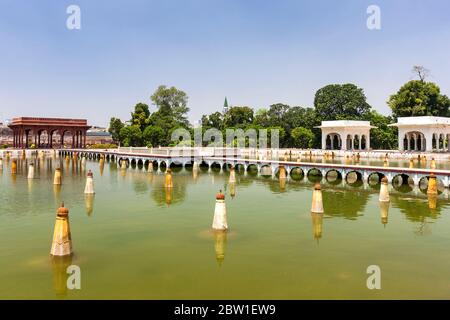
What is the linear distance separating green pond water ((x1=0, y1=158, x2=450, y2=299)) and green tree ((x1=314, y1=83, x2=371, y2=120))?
60.2m

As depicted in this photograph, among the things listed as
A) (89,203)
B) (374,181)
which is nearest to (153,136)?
(374,181)

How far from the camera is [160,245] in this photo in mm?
14922

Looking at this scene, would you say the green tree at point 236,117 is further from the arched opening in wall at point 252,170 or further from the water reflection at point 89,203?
the water reflection at point 89,203

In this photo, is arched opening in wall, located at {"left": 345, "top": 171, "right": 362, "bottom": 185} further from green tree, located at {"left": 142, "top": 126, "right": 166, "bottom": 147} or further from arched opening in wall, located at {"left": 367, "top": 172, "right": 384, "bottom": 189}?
green tree, located at {"left": 142, "top": 126, "right": 166, "bottom": 147}

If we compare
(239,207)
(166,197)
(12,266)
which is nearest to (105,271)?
(12,266)

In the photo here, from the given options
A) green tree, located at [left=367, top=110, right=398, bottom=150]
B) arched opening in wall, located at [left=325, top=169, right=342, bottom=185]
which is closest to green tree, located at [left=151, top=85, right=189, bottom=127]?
green tree, located at [left=367, top=110, right=398, bottom=150]

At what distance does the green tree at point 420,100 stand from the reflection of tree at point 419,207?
170 ft

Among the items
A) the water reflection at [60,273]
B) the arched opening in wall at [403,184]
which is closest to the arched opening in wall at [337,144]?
the arched opening in wall at [403,184]

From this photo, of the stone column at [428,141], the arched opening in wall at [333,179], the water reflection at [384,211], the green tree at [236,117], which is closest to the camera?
the water reflection at [384,211]

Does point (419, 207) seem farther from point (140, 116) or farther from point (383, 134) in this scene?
point (140, 116)

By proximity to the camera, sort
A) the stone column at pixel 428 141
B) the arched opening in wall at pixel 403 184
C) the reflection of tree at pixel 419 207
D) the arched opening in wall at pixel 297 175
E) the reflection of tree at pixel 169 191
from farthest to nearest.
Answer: the stone column at pixel 428 141
the arched opening in wall at pixel 297 175
the arched opening in wall at pixel 403 184
the reflection of tree at pixel 169 191
the reflection of tree at pixel 419 207

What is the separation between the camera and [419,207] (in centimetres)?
2295

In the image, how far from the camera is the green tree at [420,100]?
71.9 metres

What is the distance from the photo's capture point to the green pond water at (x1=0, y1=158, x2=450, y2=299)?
10891mm
